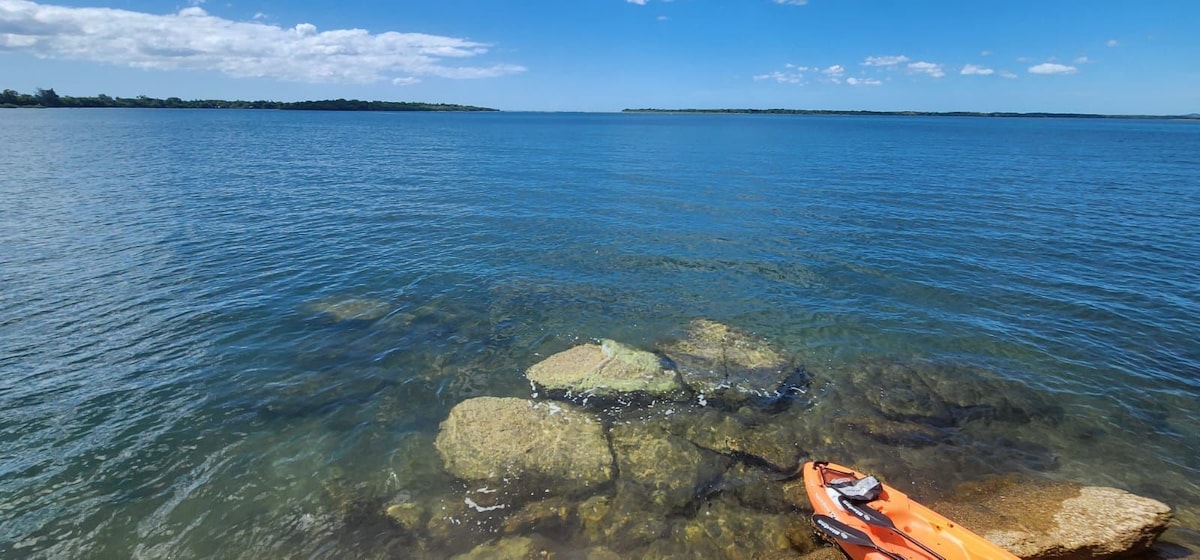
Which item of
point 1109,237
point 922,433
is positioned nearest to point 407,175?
point 922,433

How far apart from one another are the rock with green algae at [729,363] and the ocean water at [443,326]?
0.89 m

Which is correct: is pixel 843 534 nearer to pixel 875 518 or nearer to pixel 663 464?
pixel 875 518

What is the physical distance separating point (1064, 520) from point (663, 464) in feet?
26.6

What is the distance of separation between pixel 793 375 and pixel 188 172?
5695 centimetres

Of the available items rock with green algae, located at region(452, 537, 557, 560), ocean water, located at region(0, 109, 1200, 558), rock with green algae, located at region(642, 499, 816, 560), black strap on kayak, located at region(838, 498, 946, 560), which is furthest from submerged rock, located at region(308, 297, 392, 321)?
black strap on kayak, located at region(838, 498, 946, 560)

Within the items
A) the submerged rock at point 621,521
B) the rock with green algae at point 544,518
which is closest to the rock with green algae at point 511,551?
the rock with green algae at point 544,518

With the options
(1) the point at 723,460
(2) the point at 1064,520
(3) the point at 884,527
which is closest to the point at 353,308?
(1) the point at 723,460

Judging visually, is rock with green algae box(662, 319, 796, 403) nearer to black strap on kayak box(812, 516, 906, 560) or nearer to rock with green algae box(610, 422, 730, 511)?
rock with green algae box(610, 422, 730, 511)

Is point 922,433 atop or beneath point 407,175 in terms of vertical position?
beneath

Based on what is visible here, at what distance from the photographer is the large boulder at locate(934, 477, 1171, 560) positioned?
988 cm

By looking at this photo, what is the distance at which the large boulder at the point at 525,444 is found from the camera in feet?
41.0

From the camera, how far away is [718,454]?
13.3m

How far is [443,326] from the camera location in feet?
66.0

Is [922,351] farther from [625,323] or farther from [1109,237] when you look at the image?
[1109,237]
